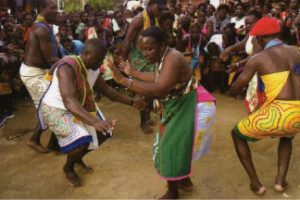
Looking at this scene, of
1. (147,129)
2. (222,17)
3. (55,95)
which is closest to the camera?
(55,95)

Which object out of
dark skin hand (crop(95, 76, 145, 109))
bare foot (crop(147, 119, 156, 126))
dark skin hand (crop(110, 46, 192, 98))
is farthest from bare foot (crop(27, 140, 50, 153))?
dark skin hand (crop(110, 46, 192, 98))

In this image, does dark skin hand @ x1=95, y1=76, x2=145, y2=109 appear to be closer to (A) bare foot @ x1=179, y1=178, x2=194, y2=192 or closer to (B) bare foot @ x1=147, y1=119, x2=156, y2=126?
(A) bare foot @ x1=179, y1=178, x2=194, y2=192

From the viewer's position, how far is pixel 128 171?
4.32 m

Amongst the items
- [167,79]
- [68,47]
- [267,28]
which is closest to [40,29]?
[167,79]

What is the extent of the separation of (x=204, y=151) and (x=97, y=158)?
162 cm

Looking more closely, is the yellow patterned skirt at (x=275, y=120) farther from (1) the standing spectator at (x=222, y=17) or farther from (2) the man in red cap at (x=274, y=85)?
(1) the standing spectator at (x=222, y=17)

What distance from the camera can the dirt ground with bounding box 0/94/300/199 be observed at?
12.7ft

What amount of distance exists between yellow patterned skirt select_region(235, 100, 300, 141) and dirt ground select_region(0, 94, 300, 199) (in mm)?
669

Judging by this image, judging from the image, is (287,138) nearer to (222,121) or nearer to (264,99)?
(264,99)

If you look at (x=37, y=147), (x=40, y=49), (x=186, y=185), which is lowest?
(x=37, y=147)

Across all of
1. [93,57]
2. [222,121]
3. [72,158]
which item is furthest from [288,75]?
[222,121]

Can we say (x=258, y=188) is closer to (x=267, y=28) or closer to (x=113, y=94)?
(x=267, y=28)

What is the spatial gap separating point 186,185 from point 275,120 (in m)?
1.07

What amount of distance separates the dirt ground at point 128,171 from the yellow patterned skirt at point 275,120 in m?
0.67
